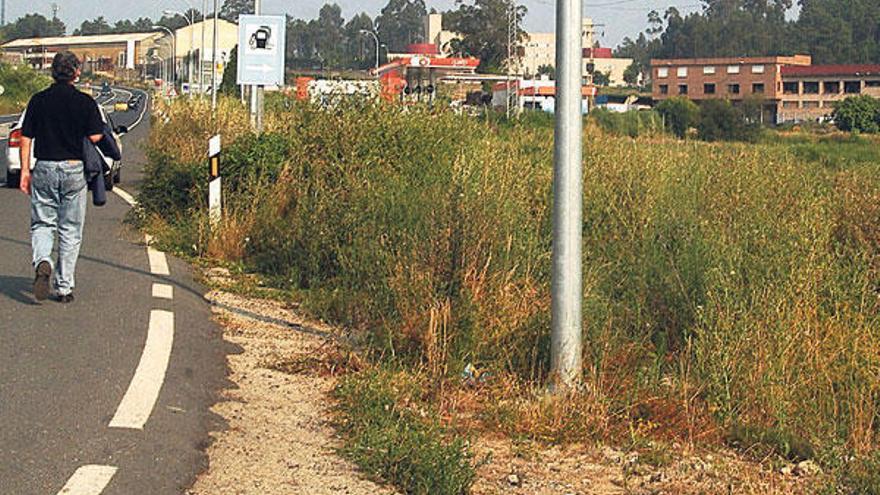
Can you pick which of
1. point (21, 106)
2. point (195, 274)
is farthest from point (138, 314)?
point (21, 106)

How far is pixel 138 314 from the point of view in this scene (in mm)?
9898

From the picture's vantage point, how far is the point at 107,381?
7613 millimetres

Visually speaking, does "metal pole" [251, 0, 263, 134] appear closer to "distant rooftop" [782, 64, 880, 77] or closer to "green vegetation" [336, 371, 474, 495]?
"green vegetation" [336, 371, 474, 495]

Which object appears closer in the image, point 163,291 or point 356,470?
point 356,470

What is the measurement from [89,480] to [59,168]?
463 cm

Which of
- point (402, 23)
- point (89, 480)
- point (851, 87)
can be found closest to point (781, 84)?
point (851, 87)

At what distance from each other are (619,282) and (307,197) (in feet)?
14.0

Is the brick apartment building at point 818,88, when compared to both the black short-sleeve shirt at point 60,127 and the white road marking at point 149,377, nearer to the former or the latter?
the black short-sleeve shirt at point 60,127

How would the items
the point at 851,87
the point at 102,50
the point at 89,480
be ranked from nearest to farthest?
the point at 89,480 < the point at 851,87 < the point at 102,50

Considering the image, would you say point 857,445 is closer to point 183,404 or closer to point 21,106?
point 183,404

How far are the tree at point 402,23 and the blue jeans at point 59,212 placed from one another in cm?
15842

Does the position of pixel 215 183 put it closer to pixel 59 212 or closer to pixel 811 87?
pixel 59 212

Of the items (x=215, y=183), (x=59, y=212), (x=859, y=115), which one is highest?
(x=859, y=115)

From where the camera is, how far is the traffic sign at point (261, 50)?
1983cm
